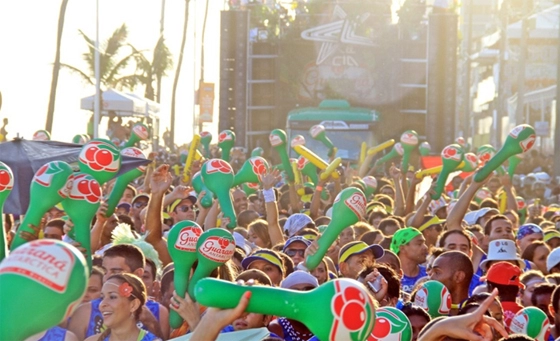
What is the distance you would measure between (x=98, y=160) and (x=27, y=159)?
4.07 m

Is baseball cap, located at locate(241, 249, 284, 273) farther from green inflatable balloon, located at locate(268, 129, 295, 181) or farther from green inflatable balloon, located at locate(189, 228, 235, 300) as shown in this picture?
green inflatable balloon, located at locate(268, 129, 295, 181)

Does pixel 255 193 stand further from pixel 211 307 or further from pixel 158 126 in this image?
pixel 158 126

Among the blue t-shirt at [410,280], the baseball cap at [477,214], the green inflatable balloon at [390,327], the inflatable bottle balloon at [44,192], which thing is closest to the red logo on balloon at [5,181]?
the inflatable bottle balloon at [44,192]

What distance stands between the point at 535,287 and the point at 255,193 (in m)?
6.81

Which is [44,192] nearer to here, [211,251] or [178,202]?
[211,251]

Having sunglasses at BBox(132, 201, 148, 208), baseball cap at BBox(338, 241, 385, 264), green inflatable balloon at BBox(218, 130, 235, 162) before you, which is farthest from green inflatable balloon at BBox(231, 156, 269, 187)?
green inflatable balloon at BBox(218, 130, 235, 162)

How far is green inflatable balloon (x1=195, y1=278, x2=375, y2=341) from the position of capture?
9.10 feet

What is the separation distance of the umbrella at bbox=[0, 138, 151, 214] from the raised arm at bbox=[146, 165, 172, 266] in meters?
1.12

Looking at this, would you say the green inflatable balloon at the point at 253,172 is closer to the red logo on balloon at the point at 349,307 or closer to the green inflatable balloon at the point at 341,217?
the green inflatable balloon at the point at 341,217

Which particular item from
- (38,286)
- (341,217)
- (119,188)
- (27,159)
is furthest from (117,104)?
(38,286)

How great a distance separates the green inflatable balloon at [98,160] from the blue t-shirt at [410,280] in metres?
2.37

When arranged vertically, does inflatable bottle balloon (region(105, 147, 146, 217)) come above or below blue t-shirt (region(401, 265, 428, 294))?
above

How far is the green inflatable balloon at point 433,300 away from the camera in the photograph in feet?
17.6

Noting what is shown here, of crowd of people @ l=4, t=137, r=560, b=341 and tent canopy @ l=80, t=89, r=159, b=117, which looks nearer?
crowd of people @ l=4, t=137, r=560, b=341
